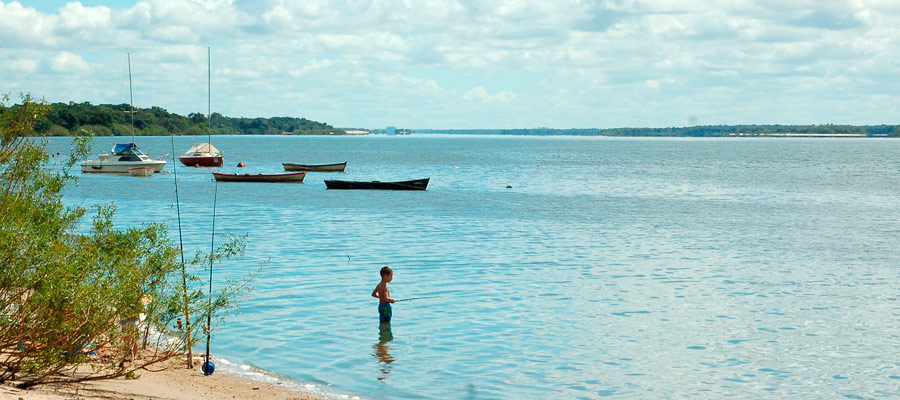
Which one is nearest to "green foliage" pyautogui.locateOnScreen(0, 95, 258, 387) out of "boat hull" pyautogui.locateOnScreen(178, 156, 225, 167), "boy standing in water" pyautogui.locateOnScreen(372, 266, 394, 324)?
"boy standing in water" pyautogui.locateOnScreen(372, 266, 394, 324)

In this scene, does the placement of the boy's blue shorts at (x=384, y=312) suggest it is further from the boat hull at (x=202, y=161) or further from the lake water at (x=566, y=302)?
the boat hull at (x=202, y=161)

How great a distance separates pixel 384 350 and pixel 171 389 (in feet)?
18.0

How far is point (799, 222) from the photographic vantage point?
46.0m

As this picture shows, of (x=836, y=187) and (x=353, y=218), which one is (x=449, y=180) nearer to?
(x=836, y=187)

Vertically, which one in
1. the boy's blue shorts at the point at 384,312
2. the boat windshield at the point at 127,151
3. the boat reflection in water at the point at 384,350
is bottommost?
the boat reflection in water at the point at 384,350

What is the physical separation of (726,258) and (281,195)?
37396mm

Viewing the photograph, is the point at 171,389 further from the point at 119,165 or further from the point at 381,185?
the point at 119,165

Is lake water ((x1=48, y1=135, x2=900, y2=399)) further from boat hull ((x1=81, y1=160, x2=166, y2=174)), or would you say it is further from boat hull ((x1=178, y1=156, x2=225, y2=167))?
boat hull ((x1=178, y1=156, x2=225, y2=167))

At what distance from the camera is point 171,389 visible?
13406 mm

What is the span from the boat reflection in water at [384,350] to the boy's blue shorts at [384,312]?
0.38ft

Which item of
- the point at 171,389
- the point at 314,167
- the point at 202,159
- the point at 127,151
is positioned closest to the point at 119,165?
the point at 127,151

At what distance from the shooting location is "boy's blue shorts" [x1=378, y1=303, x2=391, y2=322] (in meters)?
19.5

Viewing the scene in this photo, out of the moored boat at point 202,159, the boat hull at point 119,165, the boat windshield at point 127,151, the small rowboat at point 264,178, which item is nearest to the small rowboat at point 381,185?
the small rowboat at point 264,178

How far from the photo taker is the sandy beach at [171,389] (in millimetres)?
11797
